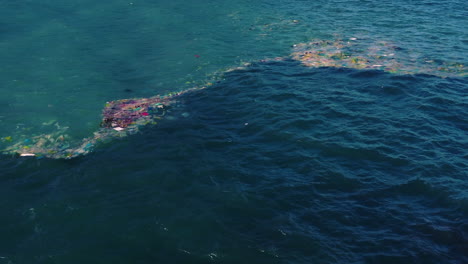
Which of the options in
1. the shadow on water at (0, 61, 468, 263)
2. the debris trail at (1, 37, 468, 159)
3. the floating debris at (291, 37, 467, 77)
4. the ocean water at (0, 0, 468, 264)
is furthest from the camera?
the floating debris at (291, 37, 467, 77)

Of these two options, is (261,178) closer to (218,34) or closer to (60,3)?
(218,34)

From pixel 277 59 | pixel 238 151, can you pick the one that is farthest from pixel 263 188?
pixel 277 59

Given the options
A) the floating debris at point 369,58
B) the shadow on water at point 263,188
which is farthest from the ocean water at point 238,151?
the floating debris at point 369,58

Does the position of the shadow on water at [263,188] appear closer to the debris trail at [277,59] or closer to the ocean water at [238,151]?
the ocean water at [238,151]

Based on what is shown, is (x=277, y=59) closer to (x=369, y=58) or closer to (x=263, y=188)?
(x=369, y=58)

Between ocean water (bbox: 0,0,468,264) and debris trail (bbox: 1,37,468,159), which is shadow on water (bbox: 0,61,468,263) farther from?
debris trail (bbox: 1,37,468,159)

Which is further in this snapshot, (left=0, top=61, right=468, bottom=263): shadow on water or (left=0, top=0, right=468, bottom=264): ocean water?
(left=0, top=0, right=468, bottom=264): ocean water

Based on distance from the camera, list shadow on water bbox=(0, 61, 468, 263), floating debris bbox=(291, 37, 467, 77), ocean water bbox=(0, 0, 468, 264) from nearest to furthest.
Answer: shadow on water bbox=(0, 61, 468, 263), ocean water bbox=(0, 0, 468, 264), floating debris bbox=(291, 37, 467, 77)

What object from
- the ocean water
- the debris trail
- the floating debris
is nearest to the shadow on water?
the ocean water

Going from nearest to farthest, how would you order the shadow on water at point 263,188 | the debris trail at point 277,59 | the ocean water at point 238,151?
the shadow on water at point 263,188 → the ocean water at point 238,151 → the debris trail at point 277,59
